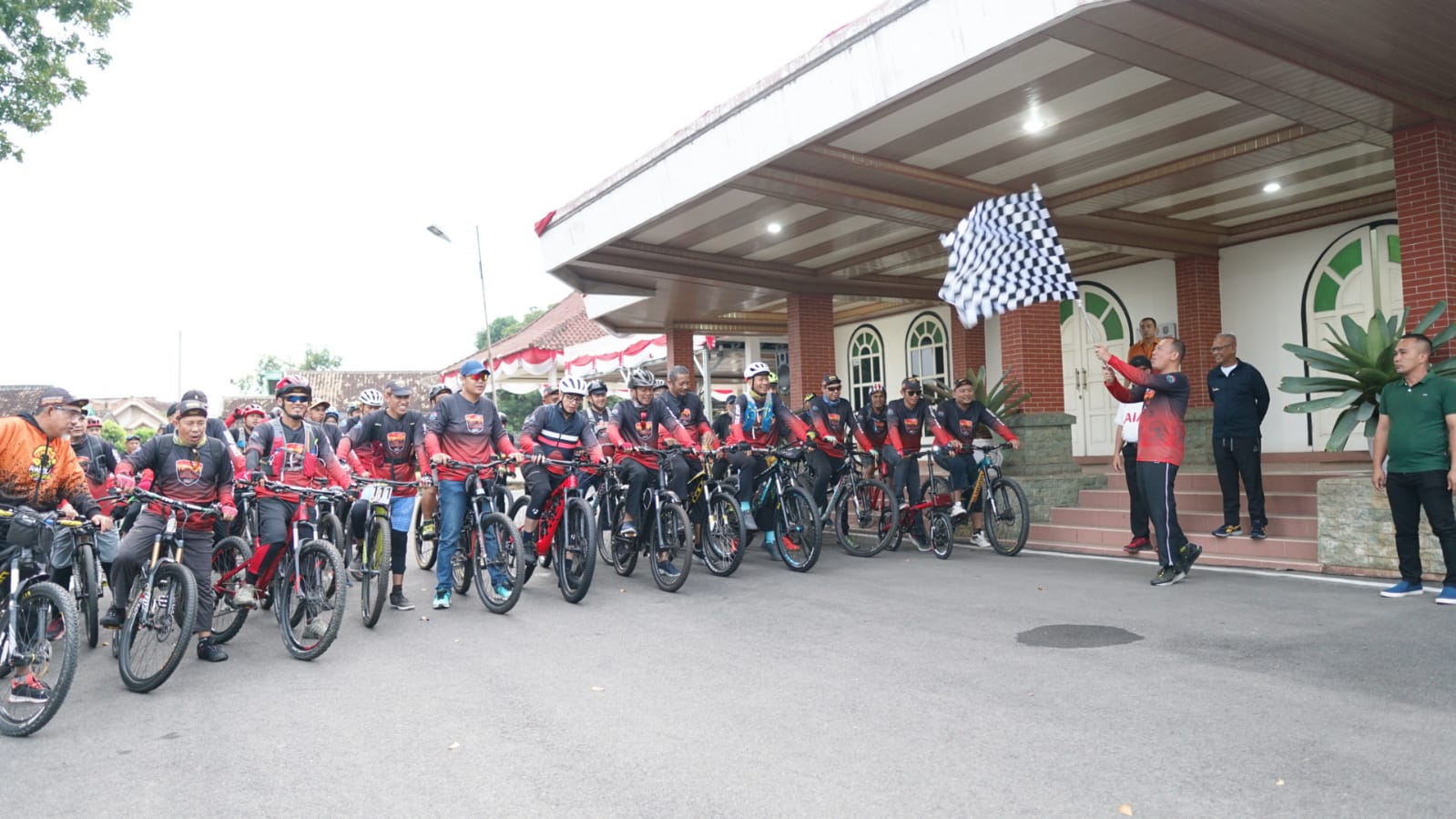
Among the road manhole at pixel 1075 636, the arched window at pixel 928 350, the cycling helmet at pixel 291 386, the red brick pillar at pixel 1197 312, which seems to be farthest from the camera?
the arched window at pixel 928 350

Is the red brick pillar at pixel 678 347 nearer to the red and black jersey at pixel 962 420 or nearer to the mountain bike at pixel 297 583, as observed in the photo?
the red and black jersey at pixel 962 420

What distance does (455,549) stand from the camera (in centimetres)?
823

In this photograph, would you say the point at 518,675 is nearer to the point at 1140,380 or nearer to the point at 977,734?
the point at 977,734

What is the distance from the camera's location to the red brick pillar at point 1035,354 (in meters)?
12.1

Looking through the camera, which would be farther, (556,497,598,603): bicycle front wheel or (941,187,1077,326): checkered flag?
(556,497,598,603): bicycle front wheel

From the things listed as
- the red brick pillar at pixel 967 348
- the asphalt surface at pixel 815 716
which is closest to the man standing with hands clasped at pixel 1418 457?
the asphalt surface at pixel 815 716

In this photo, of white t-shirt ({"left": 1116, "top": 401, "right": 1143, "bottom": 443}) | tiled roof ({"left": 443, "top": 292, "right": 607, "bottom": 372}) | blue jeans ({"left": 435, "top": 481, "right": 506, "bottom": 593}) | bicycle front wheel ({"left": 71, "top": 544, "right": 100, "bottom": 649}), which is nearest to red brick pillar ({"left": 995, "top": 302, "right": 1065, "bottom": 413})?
white t-shirt ({"left": 1116, "top": 401, "right": 1143, "bottom": 443})

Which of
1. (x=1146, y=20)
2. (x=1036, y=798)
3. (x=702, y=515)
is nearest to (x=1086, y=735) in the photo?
(x=1036, y=798)

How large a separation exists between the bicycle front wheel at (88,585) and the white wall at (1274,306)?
13614 mm

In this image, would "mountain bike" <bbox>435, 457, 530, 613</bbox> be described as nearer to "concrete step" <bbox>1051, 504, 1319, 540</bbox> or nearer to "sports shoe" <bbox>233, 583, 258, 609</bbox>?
"sports shoe" <bbox>233, 583, 258, 609</bbox>

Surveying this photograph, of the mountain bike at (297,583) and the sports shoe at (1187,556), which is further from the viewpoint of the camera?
the sports shoe at (1187,556)

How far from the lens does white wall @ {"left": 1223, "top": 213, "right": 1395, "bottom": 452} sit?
43.4 feet

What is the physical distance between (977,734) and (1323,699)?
1.69m

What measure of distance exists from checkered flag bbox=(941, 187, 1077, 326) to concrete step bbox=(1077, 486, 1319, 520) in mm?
3007
